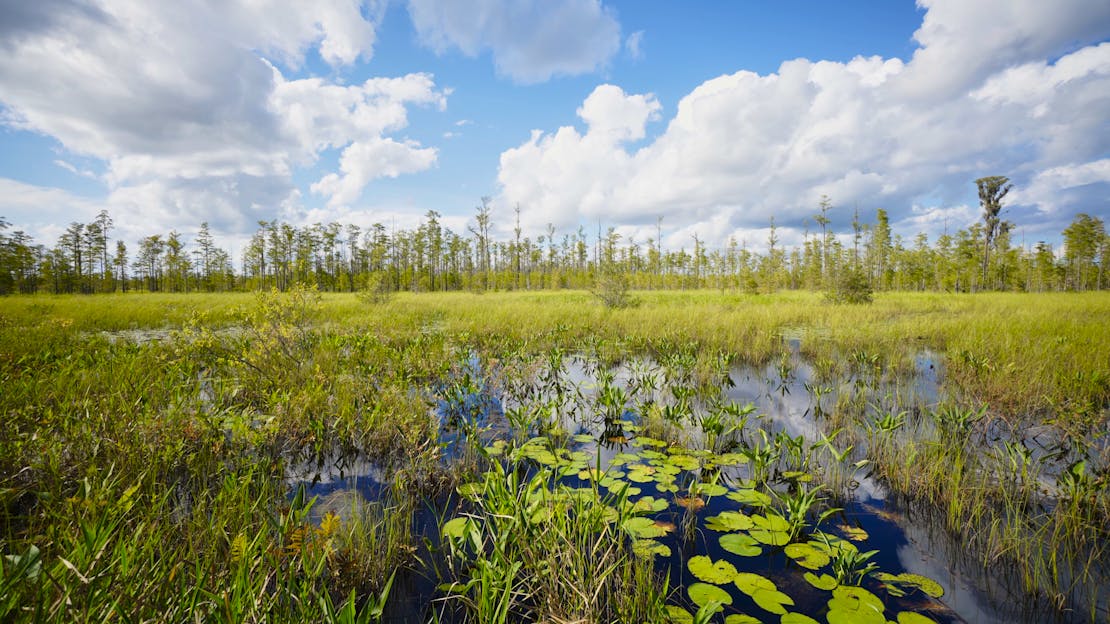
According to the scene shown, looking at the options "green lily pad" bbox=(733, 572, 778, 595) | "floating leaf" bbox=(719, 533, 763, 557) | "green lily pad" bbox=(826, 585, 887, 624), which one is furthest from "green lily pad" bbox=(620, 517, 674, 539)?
"green lily pad" bbox=(826, 585, 887, 624)

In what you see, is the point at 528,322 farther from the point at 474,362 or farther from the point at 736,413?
the point at 736,413

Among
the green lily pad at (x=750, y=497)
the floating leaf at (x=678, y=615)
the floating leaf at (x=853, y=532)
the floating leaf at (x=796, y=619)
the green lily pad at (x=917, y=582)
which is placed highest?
the floating leaf at (x=678, y=615)

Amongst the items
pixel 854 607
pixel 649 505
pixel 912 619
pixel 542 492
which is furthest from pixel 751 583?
pixel 542 492

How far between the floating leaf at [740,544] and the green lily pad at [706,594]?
38 centimetres

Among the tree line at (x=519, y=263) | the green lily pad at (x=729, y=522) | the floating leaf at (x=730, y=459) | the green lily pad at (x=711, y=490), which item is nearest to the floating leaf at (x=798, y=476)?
the floating leaf at (x=730, y=459)

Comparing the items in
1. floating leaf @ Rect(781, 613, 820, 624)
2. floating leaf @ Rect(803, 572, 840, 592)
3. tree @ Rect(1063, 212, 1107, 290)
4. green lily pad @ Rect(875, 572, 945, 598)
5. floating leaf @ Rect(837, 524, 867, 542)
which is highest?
tree @ Rect(1063, 212, 1107, 290)

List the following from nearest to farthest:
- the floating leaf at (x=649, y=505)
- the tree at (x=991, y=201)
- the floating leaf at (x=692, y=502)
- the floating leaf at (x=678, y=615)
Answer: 1. the floating leaf at (x=678, y=615)
2. the floating leaf at (x=649, y=505)
3. the floating leaf at (x=692, y=502)
4. the tree at (x=991, y=201)

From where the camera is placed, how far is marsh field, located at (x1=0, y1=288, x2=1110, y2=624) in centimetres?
206

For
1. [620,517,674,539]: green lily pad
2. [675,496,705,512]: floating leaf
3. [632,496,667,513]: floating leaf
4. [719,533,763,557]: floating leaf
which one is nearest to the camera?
[719,533,763,557]: floating leaf

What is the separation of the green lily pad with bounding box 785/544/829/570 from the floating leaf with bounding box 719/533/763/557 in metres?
0.20

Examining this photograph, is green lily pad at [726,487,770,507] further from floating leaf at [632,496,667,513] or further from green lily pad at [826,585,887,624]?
green lily pad at [826,585,887,624]

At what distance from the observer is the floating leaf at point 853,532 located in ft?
9.41

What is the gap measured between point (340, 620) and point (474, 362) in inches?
288

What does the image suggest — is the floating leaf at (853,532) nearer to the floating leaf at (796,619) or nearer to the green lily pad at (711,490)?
the green lily pad at (711,490)
